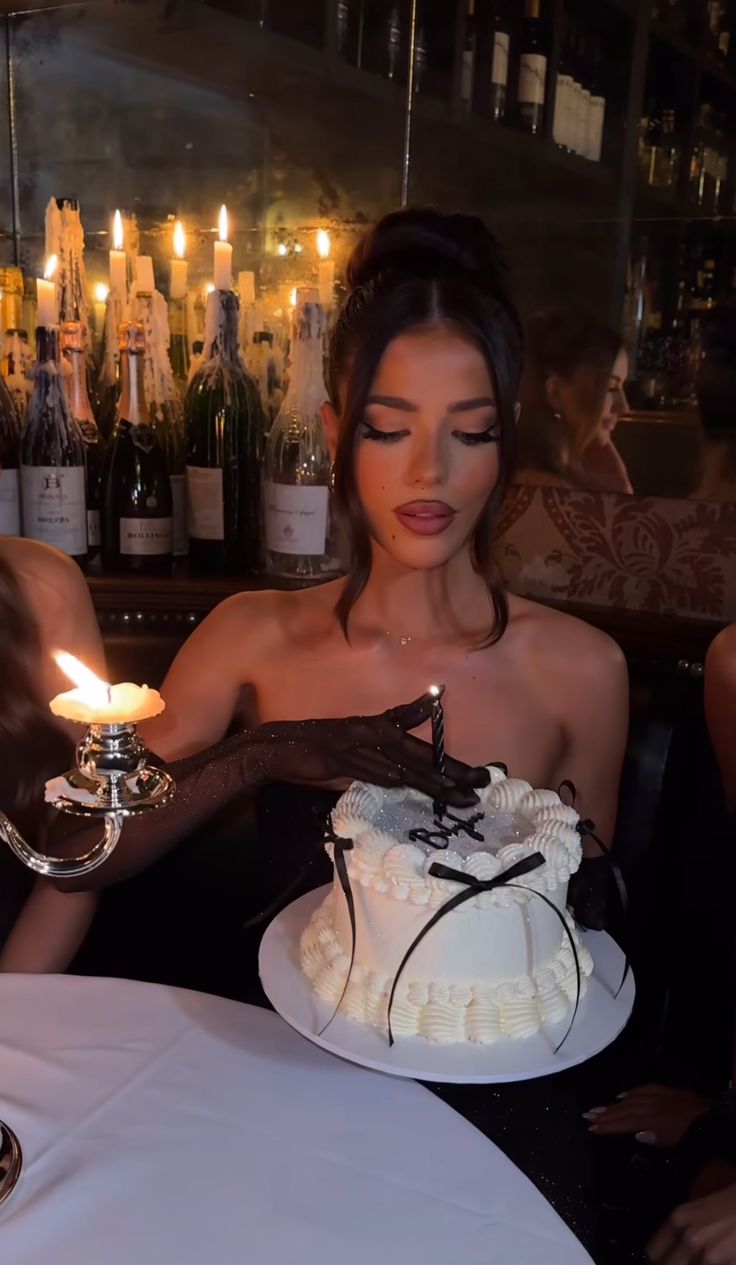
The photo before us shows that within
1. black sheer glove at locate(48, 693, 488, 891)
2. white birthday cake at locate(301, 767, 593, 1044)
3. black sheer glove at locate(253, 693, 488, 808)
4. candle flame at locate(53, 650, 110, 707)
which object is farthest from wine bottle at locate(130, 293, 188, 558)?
candle flame at locate(53, 650, 110, 707)

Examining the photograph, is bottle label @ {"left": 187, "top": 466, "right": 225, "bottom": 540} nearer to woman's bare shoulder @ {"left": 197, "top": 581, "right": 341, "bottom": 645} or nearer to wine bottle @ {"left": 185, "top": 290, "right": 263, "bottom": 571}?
wine bottle @ {"left": 185, "top": 290, "right": 263, "bottom": 571}

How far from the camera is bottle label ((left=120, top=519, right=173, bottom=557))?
229 cm

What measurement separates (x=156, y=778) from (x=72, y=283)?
7.10 ft

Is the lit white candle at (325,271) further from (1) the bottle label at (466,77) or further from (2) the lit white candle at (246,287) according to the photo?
(1) the bottle label at (466,77)

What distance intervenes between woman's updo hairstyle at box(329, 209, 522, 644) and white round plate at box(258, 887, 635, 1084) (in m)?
0.69

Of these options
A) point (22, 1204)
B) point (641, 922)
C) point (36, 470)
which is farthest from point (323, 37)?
point (22, 1204)

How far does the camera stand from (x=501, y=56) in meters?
2.00

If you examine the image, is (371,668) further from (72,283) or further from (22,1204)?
(72,283)

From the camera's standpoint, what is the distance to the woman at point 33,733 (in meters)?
1.57

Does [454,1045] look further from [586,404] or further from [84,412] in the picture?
[84,412]

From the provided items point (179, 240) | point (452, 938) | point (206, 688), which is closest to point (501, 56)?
point (179, 240)

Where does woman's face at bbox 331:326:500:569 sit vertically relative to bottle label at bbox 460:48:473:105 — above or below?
below

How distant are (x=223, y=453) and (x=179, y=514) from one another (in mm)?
178

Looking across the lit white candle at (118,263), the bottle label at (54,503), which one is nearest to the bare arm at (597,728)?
the bottle label at (54,503)
